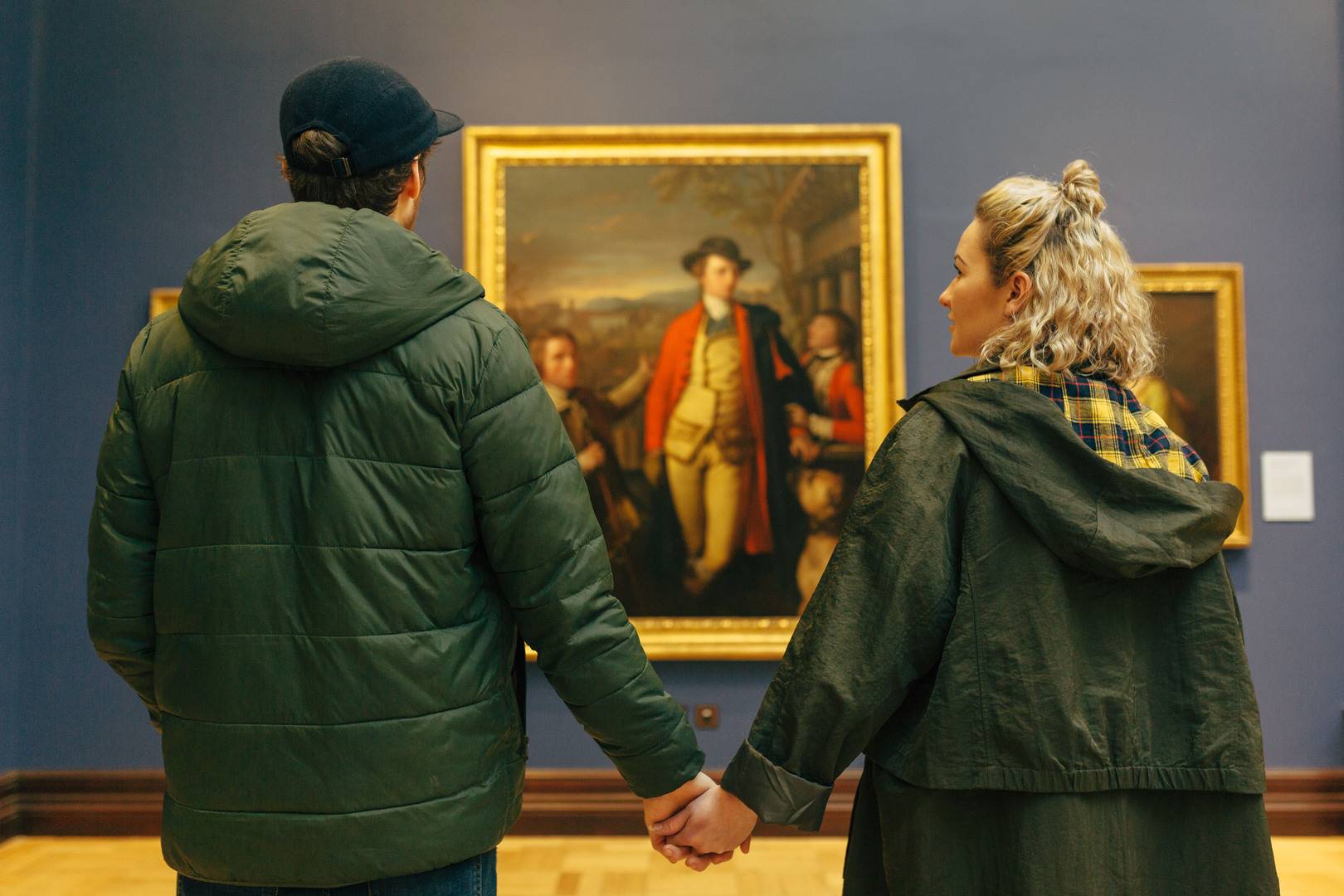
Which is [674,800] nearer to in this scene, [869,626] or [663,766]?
[663,766]

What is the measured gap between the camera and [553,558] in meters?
1.65

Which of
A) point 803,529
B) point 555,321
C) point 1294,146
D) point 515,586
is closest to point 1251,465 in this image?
point 1294,146

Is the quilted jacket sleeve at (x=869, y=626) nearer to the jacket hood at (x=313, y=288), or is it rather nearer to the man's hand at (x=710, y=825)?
the man's hand at (x=710, y=825)

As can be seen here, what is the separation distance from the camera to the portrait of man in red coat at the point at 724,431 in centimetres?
454

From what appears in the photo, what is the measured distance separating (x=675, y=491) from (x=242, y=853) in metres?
3.13

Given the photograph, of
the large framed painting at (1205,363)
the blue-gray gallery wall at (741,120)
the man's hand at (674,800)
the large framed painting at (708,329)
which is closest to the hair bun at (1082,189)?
the man's hand at (674,800)

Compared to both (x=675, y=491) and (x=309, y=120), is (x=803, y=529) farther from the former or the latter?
(x=309, y=120)

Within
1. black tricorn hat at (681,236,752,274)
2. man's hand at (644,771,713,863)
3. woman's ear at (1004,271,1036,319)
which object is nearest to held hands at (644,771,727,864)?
man's hand at (644,771,713,863)

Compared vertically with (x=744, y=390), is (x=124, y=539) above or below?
below

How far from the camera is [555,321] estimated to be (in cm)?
459

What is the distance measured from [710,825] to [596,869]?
2293 mm

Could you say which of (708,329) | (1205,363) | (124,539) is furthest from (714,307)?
(124,539)

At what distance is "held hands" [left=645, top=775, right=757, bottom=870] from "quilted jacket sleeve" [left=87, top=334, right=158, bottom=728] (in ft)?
3.35

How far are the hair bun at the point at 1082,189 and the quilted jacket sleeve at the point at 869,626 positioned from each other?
1.61ft
